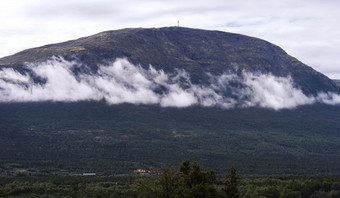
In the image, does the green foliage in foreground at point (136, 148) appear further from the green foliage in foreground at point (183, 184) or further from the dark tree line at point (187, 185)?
the dark tree line at point (187, 185)

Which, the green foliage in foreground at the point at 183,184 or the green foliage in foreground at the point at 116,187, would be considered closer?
the green foliage in foreground at the point at 183,184

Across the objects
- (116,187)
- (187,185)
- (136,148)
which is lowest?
(136,148)

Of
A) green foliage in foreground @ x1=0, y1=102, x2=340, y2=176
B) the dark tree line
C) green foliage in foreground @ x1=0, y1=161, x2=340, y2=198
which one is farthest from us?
green foliage in foreground @ x1=0, y1=102, x2=340, y2=176

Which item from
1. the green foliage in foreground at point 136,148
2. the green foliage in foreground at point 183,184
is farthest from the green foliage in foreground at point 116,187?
the green foliage in foreground at point 136,148

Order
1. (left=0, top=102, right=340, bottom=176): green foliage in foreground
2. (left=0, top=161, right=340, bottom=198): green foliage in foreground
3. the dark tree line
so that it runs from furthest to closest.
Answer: (left=0, top=102, right=340, bottom=176): green foliage in foreground
(left=0, top=161, right=340, bottom=198): green foliage in foreground
the dark tree line

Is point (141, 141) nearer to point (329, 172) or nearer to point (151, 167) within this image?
point (151, 167)

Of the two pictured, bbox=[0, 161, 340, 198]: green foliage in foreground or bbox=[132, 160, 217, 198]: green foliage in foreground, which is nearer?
bbox=[132, 160, 217, 198]: green foliage in foreground

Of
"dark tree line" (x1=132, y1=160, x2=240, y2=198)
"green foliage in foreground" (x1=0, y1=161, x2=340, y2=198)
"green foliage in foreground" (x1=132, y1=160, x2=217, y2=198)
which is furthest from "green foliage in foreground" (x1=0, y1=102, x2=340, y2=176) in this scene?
"dark tree line" (x1=132, y1=160, x2=240, y2=198)

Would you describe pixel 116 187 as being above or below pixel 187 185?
below

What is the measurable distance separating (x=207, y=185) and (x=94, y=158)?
99990mm

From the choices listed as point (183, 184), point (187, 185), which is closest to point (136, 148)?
point (183, 184)

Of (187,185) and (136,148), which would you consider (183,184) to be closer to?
(187,185)

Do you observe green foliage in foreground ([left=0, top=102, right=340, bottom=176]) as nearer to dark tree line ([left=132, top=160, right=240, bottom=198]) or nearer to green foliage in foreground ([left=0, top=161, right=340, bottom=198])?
green foliage in foreground ([left=0, top=161, right=340, bottom=198])

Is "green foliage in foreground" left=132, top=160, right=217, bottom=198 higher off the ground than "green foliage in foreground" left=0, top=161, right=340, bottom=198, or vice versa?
"green foliage in foreground" left=132, top=160, right=217, bottom=198
